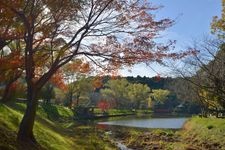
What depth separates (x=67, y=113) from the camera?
241 feet

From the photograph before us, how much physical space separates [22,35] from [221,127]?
75.9ft

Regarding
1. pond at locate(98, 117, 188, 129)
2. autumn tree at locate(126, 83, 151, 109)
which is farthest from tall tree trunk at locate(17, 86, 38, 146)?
autumn tree at locate(126, 83, 151, 109)

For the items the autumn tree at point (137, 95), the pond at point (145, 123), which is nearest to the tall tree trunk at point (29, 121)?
the pond at point (145, 123)

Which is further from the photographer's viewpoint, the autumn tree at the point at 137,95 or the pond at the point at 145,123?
the autumn tree at the point at 137,95

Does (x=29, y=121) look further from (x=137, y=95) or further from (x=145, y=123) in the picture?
(x=137, y=95)

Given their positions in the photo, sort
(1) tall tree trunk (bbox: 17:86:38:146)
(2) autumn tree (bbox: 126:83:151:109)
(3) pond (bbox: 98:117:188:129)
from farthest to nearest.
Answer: (2) autumn tree (bbox: 126:83:151:109) → (3) pond (bbox: 98:117:188:129) → (1) tall tree trunk (bbox: 17:86:38:146)

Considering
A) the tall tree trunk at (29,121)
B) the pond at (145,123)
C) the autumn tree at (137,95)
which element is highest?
the autumn tree at (137,95)

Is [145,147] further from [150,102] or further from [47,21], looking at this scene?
[150,102]

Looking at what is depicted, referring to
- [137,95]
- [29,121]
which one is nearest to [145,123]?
[137,95]

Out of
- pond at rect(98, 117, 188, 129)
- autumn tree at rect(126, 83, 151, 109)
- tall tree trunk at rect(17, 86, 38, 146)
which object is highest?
autumn tree at rect(126, 83, 151, 109)

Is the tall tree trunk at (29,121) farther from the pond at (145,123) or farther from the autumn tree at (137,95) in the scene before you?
the autumn tree at (137,95)

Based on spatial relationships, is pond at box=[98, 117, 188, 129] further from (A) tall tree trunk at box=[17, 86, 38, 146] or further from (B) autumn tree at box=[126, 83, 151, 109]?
(A) tall tree trunk at box=[17, 86, 38, 146]

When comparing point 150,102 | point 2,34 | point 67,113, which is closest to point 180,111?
point 150,102

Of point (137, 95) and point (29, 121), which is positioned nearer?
point (29, 121)
